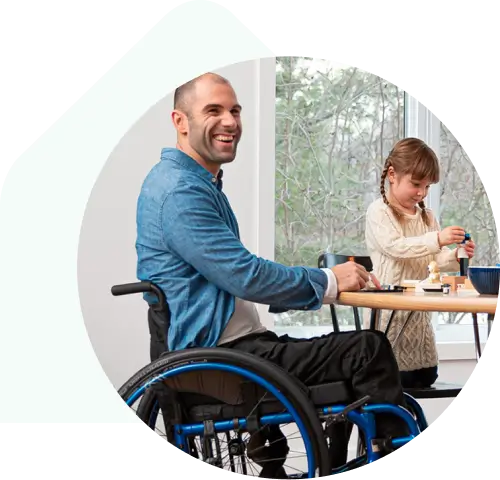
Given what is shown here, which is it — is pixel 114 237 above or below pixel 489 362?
above

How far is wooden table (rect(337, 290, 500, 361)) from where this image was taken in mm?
984

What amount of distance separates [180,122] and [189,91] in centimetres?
5

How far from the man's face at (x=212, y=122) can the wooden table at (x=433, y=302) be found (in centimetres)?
26

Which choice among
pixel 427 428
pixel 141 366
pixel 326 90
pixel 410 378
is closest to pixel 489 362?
pixel 427 428

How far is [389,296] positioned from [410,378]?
0.17 meters

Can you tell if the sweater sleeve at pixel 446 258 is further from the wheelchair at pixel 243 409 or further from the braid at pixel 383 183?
the wheelchair at pixel 243 409

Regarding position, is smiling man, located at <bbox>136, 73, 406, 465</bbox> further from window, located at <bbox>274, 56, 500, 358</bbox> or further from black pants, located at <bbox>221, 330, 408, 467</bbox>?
window, located at <bbox>274, 56, 500, 358</bbox>

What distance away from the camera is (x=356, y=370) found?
994 mm

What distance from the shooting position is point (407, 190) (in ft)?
4.18

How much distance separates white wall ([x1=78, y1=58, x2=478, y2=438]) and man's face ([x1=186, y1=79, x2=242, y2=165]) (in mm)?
37

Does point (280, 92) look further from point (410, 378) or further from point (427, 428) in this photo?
point (427, 428)

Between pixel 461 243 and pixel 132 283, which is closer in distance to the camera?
pixel 132 283

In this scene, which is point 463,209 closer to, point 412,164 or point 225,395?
point 412,164

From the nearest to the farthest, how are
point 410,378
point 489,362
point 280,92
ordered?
point 489,362 < point 410,378 < point 280,92
